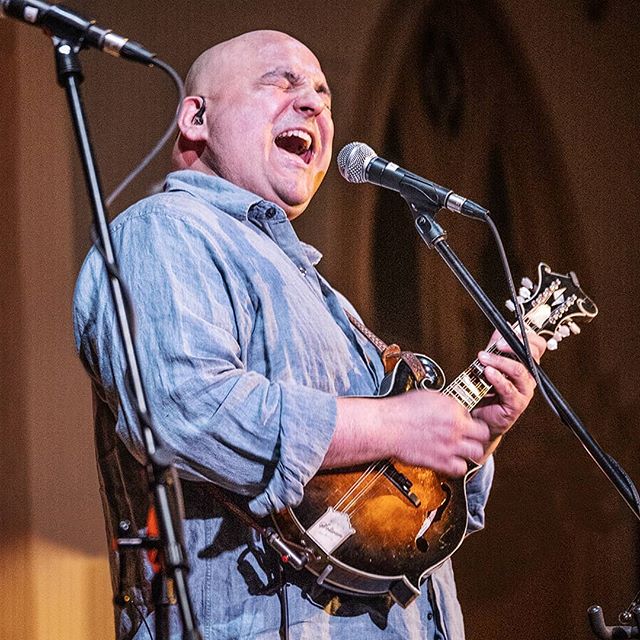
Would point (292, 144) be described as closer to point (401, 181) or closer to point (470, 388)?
point (401, 181)

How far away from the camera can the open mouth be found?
2160 mm

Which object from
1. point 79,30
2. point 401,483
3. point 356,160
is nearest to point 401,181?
point 356,160

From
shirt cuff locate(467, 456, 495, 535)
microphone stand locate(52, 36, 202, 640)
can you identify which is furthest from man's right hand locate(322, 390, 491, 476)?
microphone stand locate(52, 36, 202, 640)

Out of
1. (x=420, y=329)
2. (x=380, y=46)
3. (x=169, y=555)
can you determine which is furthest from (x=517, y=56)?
(x=169, y=555)

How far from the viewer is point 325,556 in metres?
1.66

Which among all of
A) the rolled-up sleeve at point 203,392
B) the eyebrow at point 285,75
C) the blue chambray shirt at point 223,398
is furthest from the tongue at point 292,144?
the rolled-up sleeve at point 203,392

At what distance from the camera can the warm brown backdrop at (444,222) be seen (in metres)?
2.56

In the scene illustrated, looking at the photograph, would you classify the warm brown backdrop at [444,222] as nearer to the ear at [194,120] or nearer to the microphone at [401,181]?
the ear at [194,120]

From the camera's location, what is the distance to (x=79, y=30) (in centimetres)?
138

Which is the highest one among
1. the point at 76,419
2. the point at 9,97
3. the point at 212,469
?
the point at 9,97

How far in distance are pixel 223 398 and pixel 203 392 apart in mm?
32

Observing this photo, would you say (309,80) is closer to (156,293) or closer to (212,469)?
(156,293)

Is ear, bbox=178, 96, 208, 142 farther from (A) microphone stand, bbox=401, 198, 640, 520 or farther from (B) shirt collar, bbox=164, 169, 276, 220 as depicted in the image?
(A) microphone stand, bbox=401, 198, 640, 520

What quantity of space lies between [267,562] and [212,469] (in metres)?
0.21
